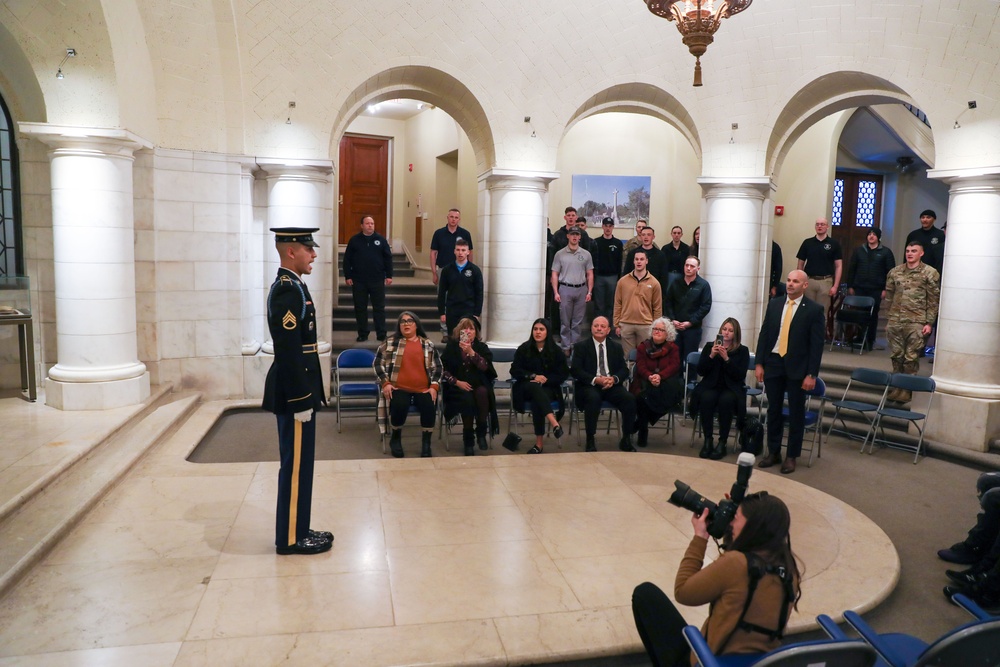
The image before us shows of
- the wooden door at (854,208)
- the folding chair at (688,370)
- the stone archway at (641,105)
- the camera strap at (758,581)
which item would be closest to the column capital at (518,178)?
the stone archway at (641,105)

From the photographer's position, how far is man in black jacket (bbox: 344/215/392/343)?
8.12 meters

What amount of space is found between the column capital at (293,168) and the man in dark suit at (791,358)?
4.35m

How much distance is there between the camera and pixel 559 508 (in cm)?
459

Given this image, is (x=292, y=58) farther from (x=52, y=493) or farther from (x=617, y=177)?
(x=617, y=177)

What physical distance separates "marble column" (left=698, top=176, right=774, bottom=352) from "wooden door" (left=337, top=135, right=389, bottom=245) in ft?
24.4

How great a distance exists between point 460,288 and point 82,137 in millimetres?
3526

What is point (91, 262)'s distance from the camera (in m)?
5.89

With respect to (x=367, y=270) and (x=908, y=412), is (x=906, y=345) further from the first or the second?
(x=367, y=270)

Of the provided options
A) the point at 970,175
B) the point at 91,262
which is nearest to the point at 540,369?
the point at 91,262

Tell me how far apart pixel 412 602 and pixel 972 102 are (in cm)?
625

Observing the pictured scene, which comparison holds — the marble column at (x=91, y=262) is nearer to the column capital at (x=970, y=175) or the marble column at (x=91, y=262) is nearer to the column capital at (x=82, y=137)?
the column capital at (x=82, y=137)


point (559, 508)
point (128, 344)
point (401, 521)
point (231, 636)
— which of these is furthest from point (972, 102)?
point (128, 344)

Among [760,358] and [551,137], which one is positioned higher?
[551,137]

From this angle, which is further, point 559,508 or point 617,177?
point 617,177
